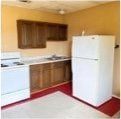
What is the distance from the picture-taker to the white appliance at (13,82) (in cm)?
301

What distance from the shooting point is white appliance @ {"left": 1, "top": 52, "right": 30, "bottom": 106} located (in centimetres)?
301

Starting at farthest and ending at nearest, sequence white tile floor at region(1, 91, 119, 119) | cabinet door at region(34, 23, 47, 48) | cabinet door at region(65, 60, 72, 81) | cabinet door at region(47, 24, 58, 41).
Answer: cabinet door at region(65, 60, 72, 81) < cabinet door at region(47, 24, 58, 41) < cabinet door at region(34, 23, 47, 48) < white tile floor at region(1, 91, 119, 119)

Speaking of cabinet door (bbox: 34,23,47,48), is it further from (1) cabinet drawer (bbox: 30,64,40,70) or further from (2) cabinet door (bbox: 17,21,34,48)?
(1) cabinet drawer (bbox: 30,64,40,70)

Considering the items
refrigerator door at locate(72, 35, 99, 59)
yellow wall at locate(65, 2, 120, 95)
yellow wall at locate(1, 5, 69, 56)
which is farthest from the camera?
yellow wall at locate(1, 5, 69, 56)

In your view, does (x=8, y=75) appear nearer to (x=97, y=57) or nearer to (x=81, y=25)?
(x=97, y=57)

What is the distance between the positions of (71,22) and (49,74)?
1.81 metres

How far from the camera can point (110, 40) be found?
3070mm

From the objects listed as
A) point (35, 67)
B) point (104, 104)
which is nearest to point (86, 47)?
point (104, 104)

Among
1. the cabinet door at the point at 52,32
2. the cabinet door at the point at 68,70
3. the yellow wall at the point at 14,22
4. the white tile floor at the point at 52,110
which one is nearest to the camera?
the white tile floor at the point at 52,110

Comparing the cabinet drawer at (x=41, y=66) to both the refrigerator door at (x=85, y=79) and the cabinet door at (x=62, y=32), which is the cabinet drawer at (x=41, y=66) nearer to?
the refrigerator door at (x=85, y=79)

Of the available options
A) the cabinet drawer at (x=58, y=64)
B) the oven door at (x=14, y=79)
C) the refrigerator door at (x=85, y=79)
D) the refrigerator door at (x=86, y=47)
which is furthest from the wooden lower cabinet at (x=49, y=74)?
the refrigerator door at (x=86, y=47)

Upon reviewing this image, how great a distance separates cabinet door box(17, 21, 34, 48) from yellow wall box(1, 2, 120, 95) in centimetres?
15

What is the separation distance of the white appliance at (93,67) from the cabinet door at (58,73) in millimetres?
890

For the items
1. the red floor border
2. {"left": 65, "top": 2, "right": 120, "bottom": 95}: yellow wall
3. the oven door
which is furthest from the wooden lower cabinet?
{"left": 65, "top": 2, "right": 120, "bottom": 95}: yellow wall
